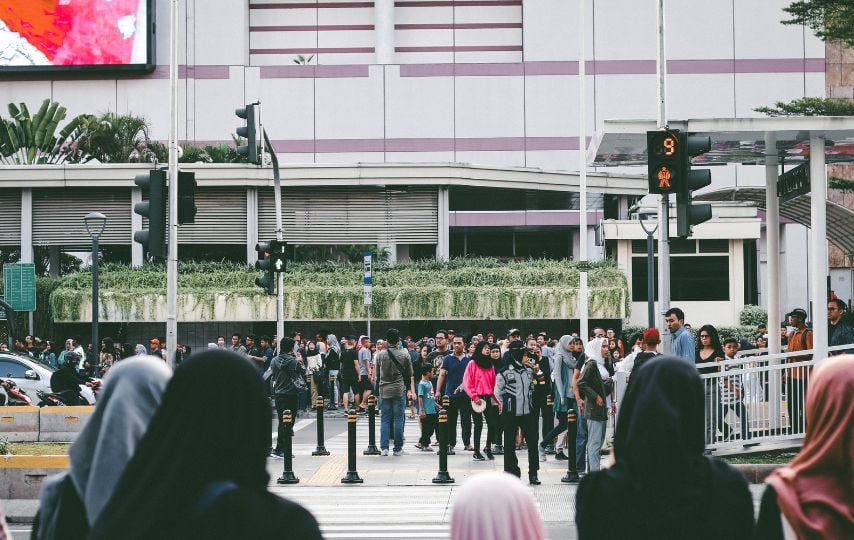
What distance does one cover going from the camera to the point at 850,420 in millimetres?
3811

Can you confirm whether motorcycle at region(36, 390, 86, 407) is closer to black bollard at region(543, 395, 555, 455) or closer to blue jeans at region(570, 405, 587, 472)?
black bollard at region(543, 395, 555, 455)

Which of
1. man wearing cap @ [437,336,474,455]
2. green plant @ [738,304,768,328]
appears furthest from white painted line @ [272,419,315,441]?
green plant @ [738,304,768,328]

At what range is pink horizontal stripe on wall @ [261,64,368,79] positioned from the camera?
178 feet

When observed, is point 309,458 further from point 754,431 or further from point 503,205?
point 503,205

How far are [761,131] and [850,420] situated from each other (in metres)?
13.2

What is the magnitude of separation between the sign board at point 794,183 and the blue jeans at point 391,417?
6615mm

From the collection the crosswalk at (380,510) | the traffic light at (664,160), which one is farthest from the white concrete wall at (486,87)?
the crosswalk at (380,510)

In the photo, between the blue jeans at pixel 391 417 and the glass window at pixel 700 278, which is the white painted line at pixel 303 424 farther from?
the glass window at pixel 700 278

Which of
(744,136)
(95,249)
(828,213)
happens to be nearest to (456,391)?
(744,136)

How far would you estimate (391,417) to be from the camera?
19.1 meters

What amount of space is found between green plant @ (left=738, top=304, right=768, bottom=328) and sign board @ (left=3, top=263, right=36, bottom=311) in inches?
848

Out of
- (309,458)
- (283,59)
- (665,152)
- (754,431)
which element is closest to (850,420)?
(665,152)

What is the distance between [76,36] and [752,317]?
107 feet

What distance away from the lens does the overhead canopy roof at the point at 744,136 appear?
1609 centimetres
